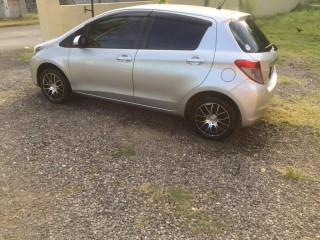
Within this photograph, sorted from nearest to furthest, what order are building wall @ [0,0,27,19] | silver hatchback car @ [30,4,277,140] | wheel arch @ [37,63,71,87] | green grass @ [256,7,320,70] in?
silver hatchback car @ [30,4,277,140], wheel arch @ [37,63,71,87], green grass @ [256,7,320,70], building wall @ [0,0,27,19]

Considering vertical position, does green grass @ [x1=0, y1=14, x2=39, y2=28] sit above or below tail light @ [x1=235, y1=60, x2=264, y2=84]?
below

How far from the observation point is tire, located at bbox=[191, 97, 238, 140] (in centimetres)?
478

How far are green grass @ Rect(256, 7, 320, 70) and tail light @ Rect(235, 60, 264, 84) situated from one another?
547 centimetres

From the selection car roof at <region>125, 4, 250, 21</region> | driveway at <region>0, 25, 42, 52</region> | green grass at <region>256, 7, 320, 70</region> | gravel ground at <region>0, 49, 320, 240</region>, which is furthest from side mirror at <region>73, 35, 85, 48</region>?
driveway at <region>0, 25, 42, 52</region>

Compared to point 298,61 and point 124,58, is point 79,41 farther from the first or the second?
point 298,61

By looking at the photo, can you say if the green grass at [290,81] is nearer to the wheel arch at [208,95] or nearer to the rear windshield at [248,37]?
the rear windshield at [248,37]

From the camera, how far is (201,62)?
474 cm

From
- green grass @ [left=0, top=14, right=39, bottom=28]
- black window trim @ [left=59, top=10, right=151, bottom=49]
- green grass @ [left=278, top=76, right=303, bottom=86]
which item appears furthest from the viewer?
green grass @ [left=0, top=14, right=39, bottom=28]

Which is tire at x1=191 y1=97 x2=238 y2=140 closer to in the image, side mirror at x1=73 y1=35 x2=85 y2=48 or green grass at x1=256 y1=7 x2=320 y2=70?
side mirror at x1=73 y1=35 x2=85 y2=48

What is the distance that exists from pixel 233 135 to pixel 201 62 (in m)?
1.21

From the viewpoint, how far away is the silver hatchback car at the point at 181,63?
4652 millimetres

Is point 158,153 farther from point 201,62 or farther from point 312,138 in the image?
point 312,138

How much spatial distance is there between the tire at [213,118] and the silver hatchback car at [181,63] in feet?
0.04

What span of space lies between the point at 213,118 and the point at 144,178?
4.62 ft
